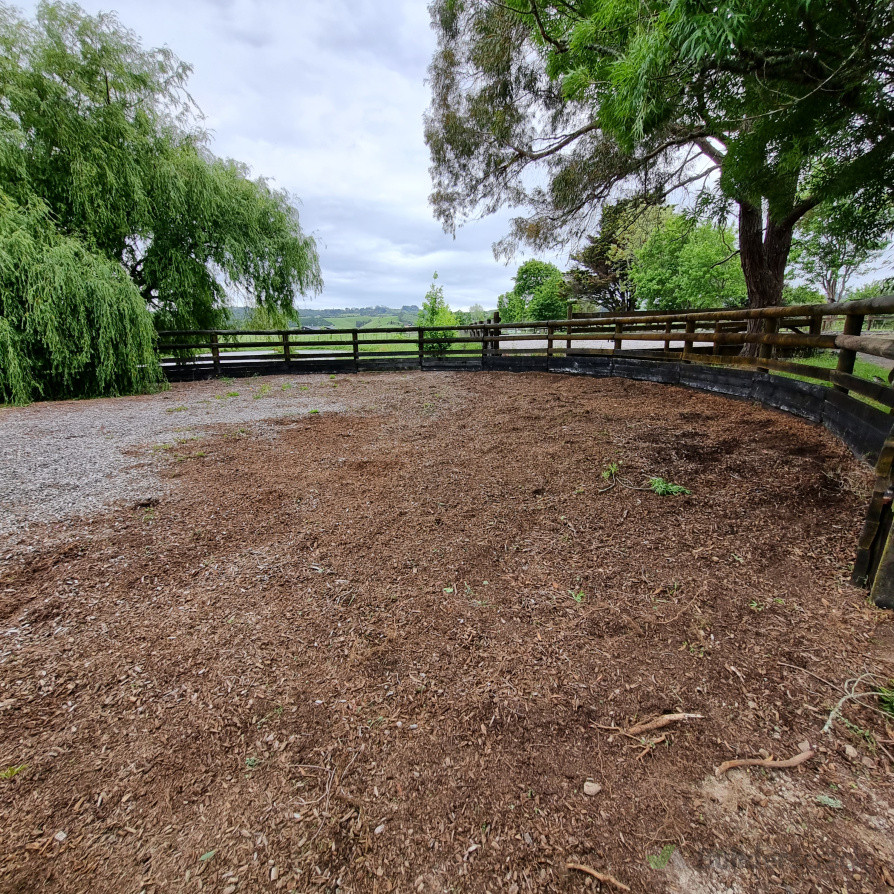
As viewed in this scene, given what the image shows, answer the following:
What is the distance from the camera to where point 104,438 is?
4.77 m

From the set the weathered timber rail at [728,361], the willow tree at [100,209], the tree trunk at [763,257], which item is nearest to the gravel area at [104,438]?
the willow tree at [100,209]

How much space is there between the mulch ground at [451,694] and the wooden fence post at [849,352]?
3.19 ft

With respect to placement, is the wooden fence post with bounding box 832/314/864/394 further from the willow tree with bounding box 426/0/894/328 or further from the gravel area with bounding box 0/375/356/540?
the gravel area with bounding box 0/375/356/540

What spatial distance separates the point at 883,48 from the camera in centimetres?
280

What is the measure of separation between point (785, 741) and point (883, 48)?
167 inches

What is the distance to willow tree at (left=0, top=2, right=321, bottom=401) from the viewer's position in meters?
7.08

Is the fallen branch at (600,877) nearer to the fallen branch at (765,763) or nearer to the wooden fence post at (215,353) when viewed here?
the fallen branch at (765,763)

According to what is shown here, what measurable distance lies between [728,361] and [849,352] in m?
2.58

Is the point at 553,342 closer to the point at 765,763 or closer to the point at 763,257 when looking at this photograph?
the point at 763,257

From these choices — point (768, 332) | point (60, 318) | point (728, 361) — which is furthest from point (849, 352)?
point (60, 318)

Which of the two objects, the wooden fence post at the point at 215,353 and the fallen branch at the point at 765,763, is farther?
the wooden fence post at the point at 215,353

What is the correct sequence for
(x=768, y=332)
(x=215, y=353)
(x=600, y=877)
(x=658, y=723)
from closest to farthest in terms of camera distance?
(x=600, y=877), (x=658, y=723), (x=768, y=332), (x=215, y=353)

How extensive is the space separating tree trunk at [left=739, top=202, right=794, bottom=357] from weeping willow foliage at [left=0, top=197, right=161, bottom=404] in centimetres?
1119

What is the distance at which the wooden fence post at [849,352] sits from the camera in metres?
3.34
